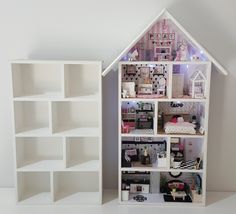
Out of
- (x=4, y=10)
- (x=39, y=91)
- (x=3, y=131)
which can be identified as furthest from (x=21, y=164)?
(x=4, y=10)

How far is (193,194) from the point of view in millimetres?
2168

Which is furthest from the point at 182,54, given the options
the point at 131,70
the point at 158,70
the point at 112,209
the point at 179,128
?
the point at 112,209

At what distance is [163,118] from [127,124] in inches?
9.4

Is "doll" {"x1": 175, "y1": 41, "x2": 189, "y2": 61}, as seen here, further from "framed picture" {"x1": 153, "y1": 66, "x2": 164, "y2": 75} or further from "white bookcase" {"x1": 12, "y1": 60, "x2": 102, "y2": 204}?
"white bookcase" {"x1": 12, "y1": 60, "x2": 102, "y2": 204}

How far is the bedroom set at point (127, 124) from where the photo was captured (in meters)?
2.09

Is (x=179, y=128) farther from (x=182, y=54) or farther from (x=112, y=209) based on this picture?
(x=112, y=209)

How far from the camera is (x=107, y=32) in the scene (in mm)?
2225

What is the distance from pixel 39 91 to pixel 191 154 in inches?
41.4

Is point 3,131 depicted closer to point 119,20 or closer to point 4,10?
point 4,10

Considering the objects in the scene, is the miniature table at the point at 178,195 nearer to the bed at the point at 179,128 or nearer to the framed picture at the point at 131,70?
the bed at the point at 179,128

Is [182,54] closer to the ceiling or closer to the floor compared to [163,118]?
closer to the ceiling

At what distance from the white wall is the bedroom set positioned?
11cm

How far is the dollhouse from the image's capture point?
2074 millimetres

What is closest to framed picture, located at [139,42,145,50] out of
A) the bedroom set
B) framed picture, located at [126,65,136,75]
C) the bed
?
the bedroom set
